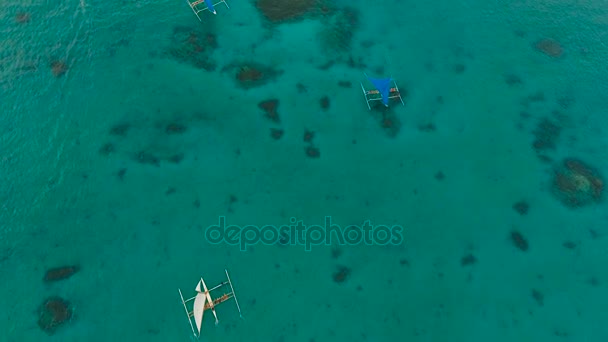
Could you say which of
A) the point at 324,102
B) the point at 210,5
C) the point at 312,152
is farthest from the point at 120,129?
the point at 324,102

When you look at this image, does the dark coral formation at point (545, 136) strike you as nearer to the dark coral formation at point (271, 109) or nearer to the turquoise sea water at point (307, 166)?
the turquoise sea water at point (307, 166)

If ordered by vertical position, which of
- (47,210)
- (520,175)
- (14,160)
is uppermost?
(14,160)

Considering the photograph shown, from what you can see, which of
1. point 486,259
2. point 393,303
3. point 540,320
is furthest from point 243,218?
point 540,320

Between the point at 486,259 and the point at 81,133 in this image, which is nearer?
the point at 486,259

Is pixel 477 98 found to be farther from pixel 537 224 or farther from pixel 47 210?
pixel 47 210

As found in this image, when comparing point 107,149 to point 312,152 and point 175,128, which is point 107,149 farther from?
point 312,152

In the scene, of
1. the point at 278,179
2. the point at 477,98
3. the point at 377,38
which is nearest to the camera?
the point at 278,179

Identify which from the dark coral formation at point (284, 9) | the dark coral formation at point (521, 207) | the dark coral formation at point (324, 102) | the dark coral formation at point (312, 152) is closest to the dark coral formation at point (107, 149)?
the dark coral formation at point (312, 152)
